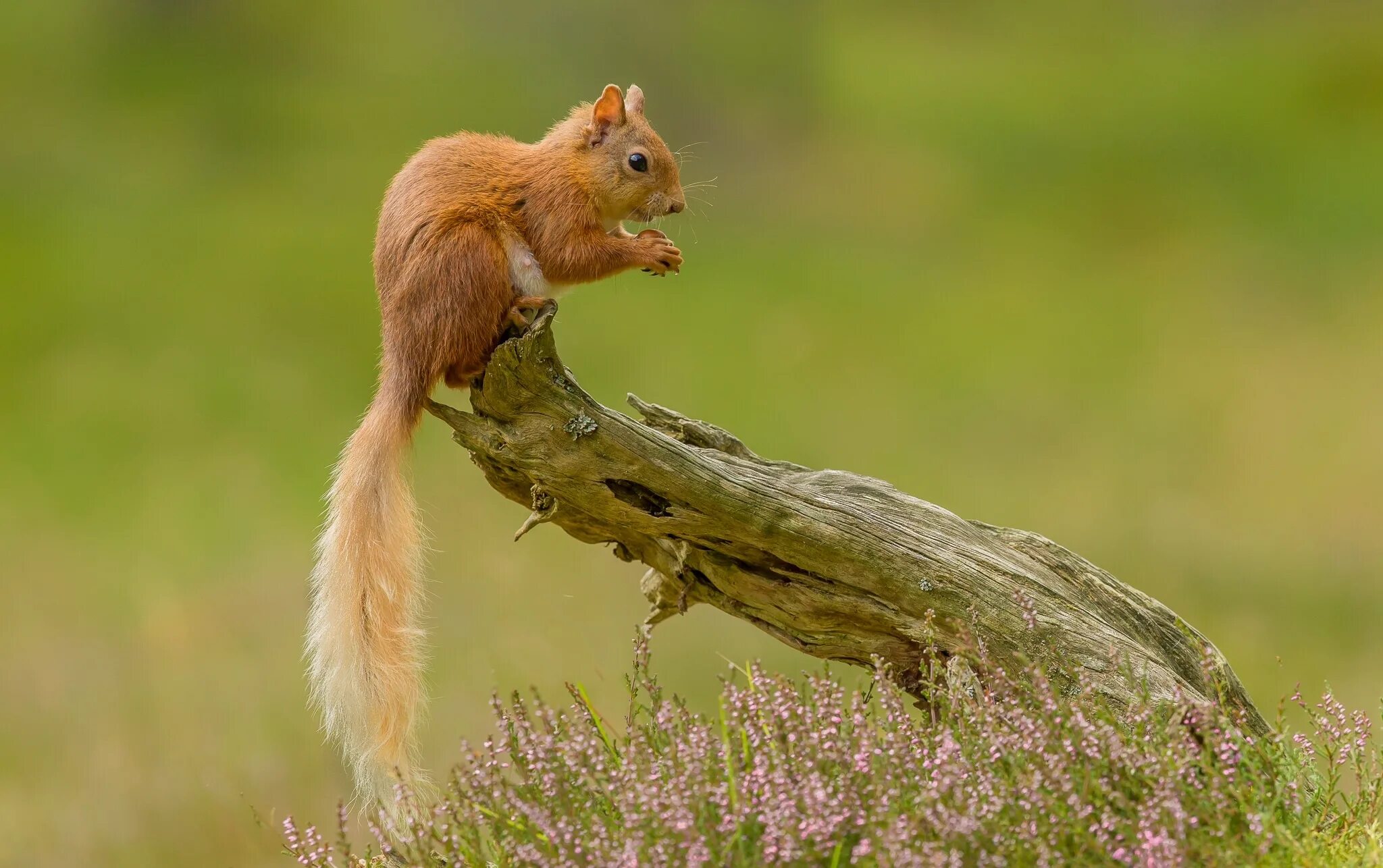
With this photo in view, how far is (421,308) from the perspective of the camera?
3.05 meters

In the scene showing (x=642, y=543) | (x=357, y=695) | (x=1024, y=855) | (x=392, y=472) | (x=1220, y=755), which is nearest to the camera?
(x=1024, y=855)

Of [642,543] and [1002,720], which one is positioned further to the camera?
[642,543]

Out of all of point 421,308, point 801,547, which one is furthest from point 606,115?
point 801,547

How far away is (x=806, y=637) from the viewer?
11.5ft

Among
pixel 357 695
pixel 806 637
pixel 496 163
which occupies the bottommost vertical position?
pixel 357 695

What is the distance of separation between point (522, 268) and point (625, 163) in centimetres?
42

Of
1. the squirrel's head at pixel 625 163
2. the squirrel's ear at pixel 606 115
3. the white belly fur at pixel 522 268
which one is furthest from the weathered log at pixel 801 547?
the squirrel's ear at pixel 606 115

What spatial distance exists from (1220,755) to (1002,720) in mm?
443

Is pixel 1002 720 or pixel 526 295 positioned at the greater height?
pixel 526 295

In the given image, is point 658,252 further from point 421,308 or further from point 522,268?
point 421,308

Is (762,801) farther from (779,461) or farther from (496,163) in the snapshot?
(496,163)

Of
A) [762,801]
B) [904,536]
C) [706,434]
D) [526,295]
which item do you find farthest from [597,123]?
[762,801]

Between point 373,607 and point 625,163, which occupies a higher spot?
point 625,163

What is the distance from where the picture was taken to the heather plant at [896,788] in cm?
237
